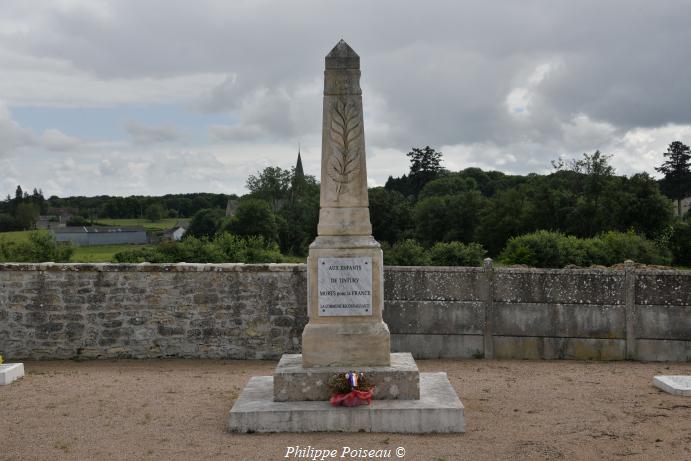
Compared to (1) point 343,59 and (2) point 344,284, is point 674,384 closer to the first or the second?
(2) point 344,284

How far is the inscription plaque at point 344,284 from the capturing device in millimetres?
6977

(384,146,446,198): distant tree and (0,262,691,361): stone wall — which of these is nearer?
(0,262,691,361): stone wall

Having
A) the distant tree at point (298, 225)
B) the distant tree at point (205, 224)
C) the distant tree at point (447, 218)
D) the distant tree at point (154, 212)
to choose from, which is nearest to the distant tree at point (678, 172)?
the distant tree at point (447, 218)

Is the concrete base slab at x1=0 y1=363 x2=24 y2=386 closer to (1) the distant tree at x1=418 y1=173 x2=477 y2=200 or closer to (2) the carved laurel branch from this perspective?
(2) the carved laurel branch

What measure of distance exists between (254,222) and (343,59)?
40368 mm

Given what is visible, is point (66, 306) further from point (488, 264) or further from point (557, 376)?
point (557, 376)

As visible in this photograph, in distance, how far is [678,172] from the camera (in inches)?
2039

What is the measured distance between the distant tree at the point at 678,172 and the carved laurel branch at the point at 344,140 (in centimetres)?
5126

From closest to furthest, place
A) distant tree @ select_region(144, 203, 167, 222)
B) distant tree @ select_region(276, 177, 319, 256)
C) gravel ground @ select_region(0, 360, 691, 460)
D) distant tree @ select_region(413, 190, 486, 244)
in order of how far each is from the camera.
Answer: gravel ground @ select_region(0, 360, 691, 460), distant tree @ select_region(413, 190, 486, 244), distant tree @ select_region(276, 177, 319, 256), distant tree @ select_region(144, 203, 167, 222)

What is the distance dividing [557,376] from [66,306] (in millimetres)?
7433

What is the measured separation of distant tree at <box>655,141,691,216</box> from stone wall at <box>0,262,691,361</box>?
155 feet

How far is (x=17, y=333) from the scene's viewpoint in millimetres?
10430

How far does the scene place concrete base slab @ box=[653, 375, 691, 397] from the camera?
7.68 m

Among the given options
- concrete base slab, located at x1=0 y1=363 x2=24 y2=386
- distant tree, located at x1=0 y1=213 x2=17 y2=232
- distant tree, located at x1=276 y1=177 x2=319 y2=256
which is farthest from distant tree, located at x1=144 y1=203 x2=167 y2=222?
concrete base slab, located at x1=0 y1=363 x2=24 y2=386
